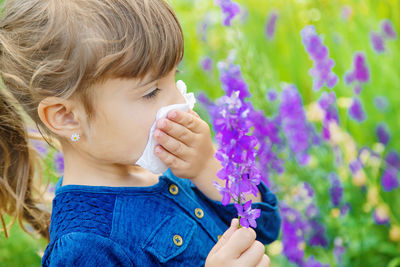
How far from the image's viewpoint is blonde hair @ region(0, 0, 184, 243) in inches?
52.4

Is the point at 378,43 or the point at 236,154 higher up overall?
the point at 236,154

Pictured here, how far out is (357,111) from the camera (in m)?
2.65

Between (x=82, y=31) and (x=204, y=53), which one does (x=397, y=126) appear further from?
(x=82, y=31)

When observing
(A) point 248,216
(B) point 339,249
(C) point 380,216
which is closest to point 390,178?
(C) point 380,216

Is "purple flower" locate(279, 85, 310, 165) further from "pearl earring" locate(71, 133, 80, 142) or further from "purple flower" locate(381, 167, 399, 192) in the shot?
"pearl earring" locate(71, 133, 80, 142)

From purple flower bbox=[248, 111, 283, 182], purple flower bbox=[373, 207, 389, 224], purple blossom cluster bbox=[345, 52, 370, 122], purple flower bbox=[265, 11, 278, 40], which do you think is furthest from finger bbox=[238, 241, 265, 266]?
purple flower bbox=[265, 11, 278, 40]

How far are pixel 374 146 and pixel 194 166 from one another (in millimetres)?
1626

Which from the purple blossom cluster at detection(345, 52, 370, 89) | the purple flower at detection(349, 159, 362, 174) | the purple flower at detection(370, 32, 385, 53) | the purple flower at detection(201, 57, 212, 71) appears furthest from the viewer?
the purple flower at detection(201, 57, 212, 71)

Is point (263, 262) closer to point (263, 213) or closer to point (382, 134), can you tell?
point (263, 213)

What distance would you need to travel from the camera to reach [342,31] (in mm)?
3494

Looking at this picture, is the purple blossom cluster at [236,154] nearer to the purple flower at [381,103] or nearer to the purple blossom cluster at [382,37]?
the purple flower at [381,103]

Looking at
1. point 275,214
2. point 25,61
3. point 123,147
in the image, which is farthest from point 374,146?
point 25,61

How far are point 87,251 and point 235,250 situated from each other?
1.21 ft

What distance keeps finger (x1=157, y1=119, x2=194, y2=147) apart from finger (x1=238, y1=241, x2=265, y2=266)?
1.09 feet
